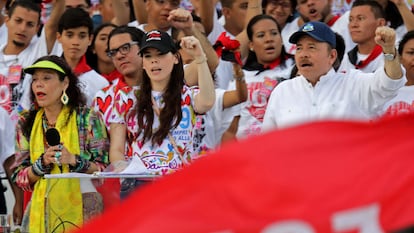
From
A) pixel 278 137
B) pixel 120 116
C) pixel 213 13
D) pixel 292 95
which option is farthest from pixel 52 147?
pixel 278 137

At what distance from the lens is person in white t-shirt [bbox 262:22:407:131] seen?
721 centimetres

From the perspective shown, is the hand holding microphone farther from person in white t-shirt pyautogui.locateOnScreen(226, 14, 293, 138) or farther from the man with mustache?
the man with mustache

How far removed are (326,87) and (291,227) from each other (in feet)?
14.9

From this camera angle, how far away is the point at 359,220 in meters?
3.05

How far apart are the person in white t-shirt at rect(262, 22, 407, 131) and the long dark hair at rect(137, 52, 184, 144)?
669 millimetres

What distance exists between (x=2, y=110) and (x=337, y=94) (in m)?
3.05

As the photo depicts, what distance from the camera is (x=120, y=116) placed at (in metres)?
7.52

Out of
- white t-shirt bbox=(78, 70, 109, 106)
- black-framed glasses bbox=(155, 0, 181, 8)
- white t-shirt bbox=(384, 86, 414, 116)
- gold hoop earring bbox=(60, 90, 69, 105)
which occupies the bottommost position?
white t-shirt bbox=(384, 86, 414, 116)

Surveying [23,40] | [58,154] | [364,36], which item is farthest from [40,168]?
[364,36]

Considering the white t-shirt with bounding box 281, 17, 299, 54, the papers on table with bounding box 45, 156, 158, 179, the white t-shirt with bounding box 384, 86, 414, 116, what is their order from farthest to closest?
1. the white t-shirt with bounding box 281, 17, 299, 54
2. the white t-shirt with bounding box 384, 86, 414, 116
3. the papers on table with bounding box 45, 156, 158, 179

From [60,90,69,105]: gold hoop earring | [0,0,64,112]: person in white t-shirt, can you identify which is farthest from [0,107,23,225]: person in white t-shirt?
[60,90,69,105]: gold hoop earring

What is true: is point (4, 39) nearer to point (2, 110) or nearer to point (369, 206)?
point (2, 110)

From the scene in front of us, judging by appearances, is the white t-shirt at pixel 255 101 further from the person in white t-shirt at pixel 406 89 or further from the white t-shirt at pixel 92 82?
the white t-shirt at pixel 92 82

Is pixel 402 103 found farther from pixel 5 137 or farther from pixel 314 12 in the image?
pixel 5 137
